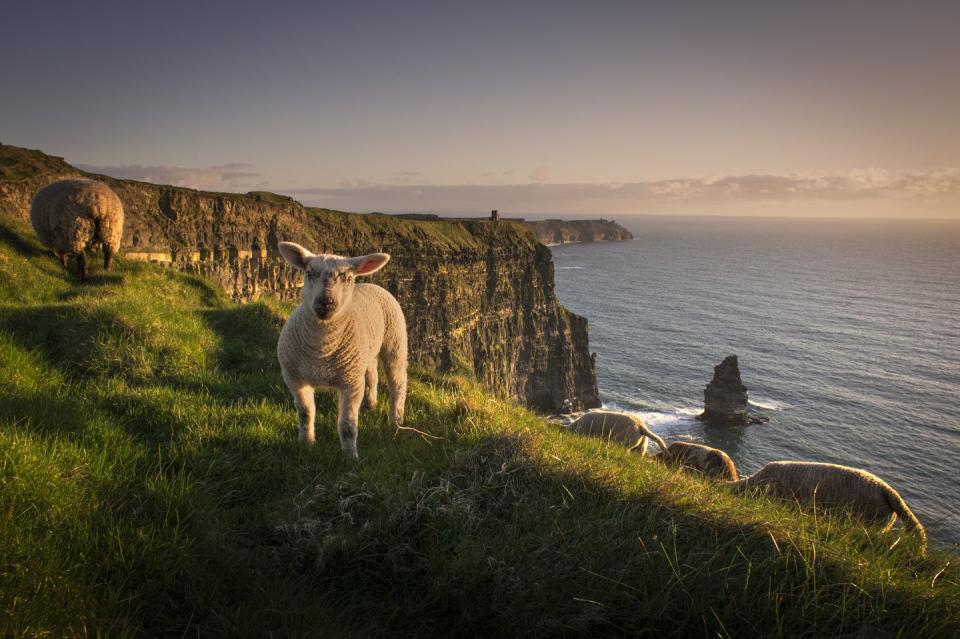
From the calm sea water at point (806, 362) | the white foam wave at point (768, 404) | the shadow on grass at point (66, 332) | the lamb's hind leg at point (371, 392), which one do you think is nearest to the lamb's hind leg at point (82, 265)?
the shadow on grass at point (66, 332)

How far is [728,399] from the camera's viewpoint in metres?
56.1

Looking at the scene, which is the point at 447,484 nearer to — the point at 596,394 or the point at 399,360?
the point at 399,360

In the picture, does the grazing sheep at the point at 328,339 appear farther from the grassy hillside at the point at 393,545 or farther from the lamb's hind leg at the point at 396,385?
the lamb's hind leg at the point at 396,385

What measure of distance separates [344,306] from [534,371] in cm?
7061

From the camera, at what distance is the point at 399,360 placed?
22.7ft

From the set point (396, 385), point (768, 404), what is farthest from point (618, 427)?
point (768, 404)

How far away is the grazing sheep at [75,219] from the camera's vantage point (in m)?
13.3

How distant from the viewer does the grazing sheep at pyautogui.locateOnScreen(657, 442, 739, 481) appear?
9.92m

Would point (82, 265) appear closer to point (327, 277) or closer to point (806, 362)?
point (327, 277)

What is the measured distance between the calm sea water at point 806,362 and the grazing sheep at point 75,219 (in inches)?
715

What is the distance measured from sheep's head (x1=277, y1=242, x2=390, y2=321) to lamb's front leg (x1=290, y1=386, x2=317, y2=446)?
99 cm

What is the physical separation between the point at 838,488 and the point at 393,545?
8144 mm

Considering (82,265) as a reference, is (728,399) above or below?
below

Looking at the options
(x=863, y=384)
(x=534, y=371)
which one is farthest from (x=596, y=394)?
(x=863, y=384)
